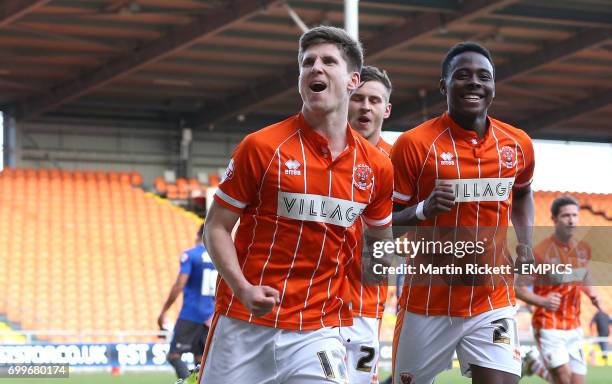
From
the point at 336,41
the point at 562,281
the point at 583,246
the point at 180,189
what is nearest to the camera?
the point at 336,41

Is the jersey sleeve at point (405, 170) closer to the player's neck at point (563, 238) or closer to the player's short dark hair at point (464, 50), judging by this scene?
the player's short dark hair at point (464, 50)

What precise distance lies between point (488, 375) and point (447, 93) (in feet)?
5.08

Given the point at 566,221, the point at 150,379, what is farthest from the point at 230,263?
the point at 150,379

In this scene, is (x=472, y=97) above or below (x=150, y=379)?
above

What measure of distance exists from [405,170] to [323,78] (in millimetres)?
1487

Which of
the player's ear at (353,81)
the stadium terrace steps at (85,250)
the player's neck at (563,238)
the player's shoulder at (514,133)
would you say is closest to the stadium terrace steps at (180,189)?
the stadium terrace steps at (85,250)

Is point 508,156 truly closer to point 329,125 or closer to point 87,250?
point 329,125

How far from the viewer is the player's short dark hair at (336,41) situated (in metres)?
5.04

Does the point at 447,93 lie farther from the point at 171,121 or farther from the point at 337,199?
the point at 171,121

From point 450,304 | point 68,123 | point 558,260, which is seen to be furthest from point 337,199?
point 68,123

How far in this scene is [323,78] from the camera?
4961 millimetres

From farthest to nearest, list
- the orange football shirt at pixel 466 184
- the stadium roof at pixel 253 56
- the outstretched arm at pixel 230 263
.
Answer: the stadium roof at pixel 253 56 < the orange football shirt at pixel 466 184 < the outstretched arm at pixel 230 263

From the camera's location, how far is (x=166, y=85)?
30500mm

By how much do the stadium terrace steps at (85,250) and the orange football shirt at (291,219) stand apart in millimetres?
17324
